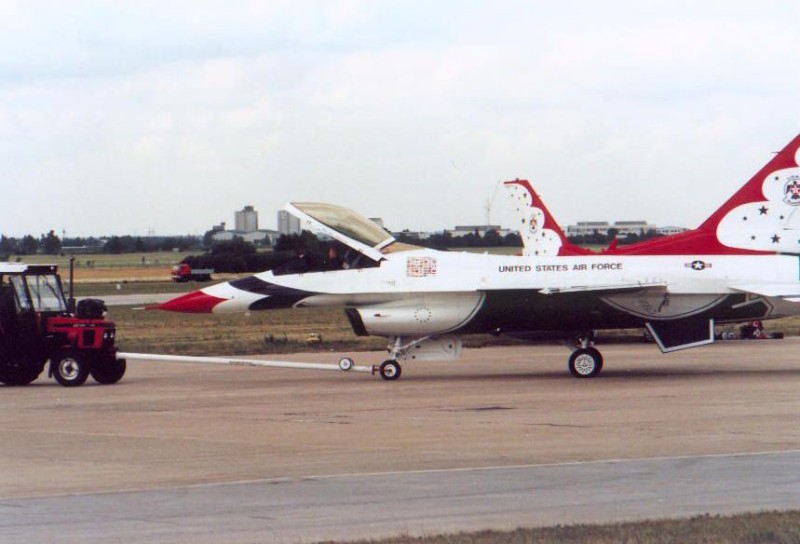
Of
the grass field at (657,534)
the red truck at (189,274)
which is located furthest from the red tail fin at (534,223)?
the red truck at (189,274)

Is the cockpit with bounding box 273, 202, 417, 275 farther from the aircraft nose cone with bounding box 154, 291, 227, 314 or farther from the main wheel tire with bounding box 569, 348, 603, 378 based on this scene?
the main wheel tire with bounding box 569, 348, 603, 378

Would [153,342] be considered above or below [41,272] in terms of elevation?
below

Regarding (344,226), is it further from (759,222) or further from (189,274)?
(189,274)

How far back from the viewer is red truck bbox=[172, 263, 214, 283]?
84.3m

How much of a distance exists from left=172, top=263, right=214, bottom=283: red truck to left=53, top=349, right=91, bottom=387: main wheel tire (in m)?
61.0

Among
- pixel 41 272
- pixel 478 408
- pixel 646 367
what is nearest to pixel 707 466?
pixel 478 408

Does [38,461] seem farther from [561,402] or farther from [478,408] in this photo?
[561,402]

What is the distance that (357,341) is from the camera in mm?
35562

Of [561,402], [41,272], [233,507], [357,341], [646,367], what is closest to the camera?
[233,507]

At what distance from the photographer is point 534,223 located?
37.8m

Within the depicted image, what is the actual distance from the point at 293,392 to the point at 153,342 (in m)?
14.5

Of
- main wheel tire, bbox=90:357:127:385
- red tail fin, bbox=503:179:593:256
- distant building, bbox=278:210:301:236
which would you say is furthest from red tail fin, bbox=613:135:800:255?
red tail fin, bbox=503:179:593:256

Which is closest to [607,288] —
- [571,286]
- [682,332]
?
[571,286]

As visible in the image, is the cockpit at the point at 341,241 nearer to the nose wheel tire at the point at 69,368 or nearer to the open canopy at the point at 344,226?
the open canopy at the point at 344,226
